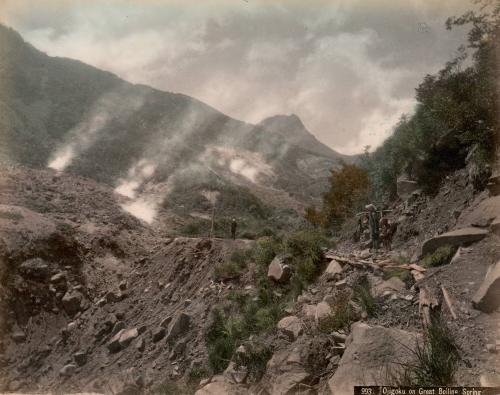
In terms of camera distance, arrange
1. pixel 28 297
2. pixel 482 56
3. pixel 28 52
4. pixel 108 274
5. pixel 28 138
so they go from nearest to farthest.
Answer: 1. pixel 482 56
2. pixel 28 297
3. pixel 108 274
4. pixel 28 138
5. pixel 28 52

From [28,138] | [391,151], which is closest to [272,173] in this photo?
[28,138]

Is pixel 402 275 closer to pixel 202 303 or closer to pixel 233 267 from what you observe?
pixel 233 267

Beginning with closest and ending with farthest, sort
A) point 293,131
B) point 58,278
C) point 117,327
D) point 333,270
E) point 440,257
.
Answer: point 440,257 < point 333,270 < point 117,327 < point 58,278 < point 293,131

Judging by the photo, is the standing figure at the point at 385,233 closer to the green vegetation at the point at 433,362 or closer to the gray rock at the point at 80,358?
the green vegetation at the point at 433,362

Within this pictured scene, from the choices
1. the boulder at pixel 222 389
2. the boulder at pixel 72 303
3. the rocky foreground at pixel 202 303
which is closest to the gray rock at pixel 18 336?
the rocky foreground at pixel 202 303

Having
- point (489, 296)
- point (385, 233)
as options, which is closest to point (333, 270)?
point (489, 296)

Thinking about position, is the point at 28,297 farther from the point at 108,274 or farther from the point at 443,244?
the point at 443,244
